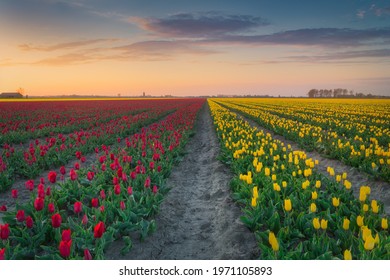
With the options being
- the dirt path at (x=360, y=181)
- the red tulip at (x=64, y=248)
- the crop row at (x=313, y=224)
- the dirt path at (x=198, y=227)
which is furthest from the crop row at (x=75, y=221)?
the dirt path at (x=360, y=181)

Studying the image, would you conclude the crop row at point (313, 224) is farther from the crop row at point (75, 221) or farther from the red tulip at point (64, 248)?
the red tulip at point (64, 248)

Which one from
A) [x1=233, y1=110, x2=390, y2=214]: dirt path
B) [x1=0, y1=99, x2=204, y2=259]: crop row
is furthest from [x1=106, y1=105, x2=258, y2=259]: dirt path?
[x1=233, y1=110, x2=390, y2=214]: dirt path

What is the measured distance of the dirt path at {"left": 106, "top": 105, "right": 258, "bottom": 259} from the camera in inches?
158

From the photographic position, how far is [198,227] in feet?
16.4

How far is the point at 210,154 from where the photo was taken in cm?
1063

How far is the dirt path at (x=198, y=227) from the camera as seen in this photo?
4016 mm

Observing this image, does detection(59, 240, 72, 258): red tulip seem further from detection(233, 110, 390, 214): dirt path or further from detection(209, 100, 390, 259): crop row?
detection(233, 110, 390, 214): dirt path

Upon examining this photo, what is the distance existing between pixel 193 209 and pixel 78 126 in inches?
496

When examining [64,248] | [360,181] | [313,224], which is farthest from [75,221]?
[360,181]

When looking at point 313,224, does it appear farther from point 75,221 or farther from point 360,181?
point 360,181

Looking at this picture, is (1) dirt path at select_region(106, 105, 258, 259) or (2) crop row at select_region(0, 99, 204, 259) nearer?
(2) crop row at select_region(0, 99, 204, 259)
